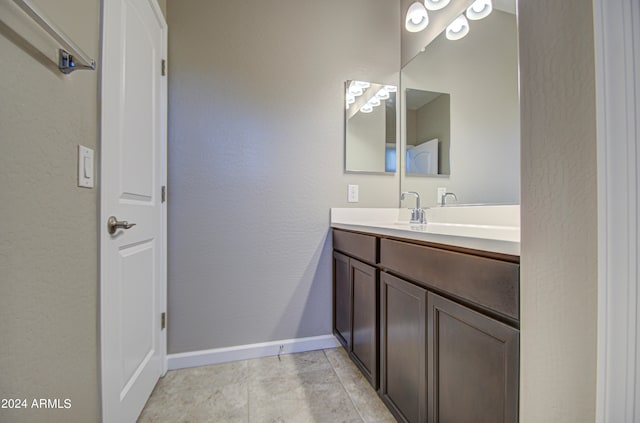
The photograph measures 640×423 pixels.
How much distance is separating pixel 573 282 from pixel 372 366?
1.06 meters

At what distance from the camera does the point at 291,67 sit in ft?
5.98

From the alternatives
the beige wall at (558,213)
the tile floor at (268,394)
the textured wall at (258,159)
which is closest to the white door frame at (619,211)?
the beige wall at (558,213)

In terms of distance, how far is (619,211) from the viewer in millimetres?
403

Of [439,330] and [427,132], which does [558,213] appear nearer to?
[439,330]

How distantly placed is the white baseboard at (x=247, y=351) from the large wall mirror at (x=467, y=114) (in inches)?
47.0

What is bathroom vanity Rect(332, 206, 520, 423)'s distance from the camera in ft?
2.18

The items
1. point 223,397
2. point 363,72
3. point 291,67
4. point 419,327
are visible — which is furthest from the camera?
point 363,72

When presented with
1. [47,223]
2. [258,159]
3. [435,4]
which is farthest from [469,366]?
[435,4]

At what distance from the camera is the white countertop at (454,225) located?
71 centimetres

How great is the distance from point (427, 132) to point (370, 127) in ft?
1.29

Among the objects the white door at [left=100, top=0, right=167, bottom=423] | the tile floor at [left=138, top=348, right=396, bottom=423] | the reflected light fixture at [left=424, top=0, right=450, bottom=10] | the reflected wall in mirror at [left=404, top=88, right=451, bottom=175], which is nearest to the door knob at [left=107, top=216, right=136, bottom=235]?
the white door at [left=100, top=0, right=167, bottom=423]

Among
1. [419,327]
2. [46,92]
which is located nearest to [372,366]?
[419,327]

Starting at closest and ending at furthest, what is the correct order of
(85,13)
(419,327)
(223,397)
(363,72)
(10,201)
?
(10,201) → (85,13) → (419,327) → (223,397) → (363,72)

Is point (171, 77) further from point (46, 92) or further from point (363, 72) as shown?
point (363, 72)
